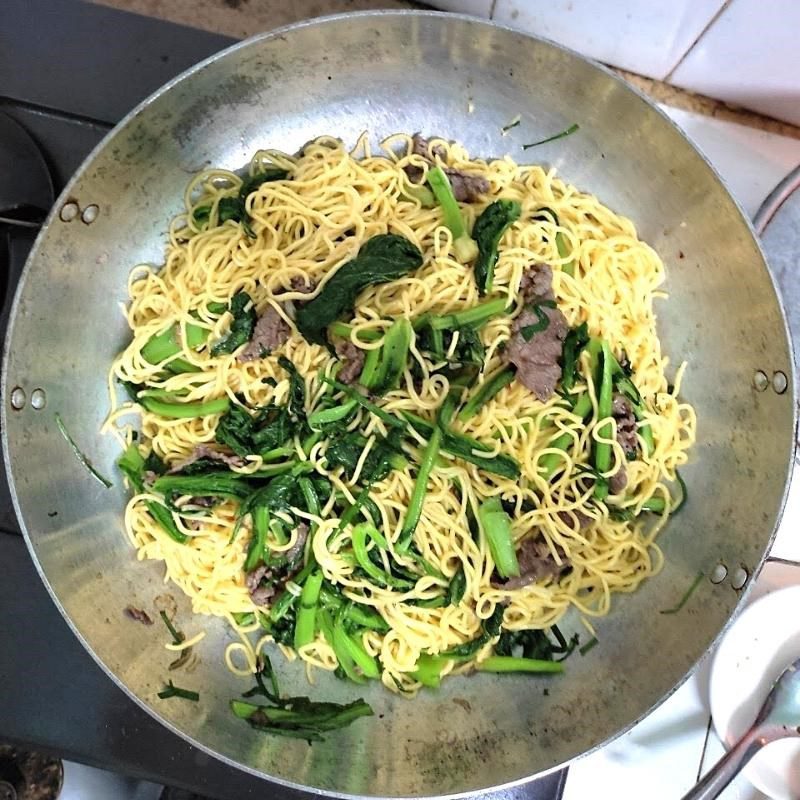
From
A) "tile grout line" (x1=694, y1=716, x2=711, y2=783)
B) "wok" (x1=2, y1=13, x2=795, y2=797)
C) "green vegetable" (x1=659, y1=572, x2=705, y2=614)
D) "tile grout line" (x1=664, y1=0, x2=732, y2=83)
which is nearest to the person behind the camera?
"wok" (x1=2, y1=13, x2=795, y2=797)

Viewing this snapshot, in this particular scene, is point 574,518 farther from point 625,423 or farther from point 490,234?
point 490,234

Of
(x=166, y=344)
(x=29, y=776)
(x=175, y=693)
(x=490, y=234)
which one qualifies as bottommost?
(x=29, y=776)

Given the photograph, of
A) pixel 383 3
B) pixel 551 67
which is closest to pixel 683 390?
pixel 551 67

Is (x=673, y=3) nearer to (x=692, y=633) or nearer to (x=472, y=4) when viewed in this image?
(x=472, y=4)

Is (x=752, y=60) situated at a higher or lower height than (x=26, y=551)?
higher

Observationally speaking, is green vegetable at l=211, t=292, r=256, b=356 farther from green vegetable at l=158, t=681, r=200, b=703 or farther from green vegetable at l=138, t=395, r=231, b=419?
green vegetable at l=158, t=681, r=200, b=703

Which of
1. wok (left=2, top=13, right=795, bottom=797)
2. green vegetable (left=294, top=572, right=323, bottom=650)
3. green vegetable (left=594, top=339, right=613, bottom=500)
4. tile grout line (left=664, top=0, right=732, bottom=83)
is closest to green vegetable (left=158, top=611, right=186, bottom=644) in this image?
wok (left=2, top=13, right=795, bottom=797)

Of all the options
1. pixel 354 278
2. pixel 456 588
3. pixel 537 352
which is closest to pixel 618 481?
pixel 537 352
